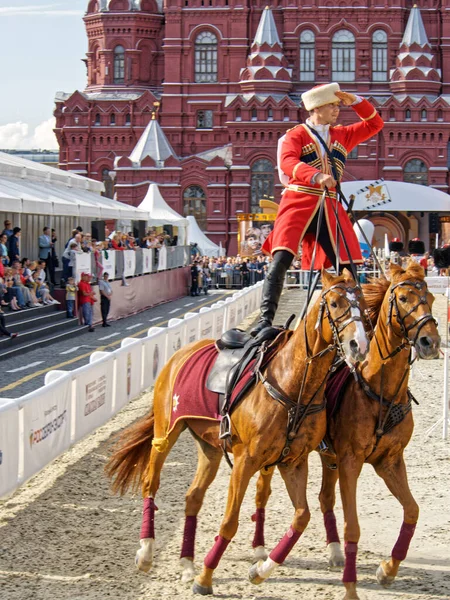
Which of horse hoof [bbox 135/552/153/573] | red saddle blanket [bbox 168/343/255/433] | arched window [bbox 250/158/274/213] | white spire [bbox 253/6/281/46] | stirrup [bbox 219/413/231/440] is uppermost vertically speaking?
white spire [bbox 253/6/281/46]

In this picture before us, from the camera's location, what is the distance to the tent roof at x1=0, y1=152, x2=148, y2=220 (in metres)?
27.6

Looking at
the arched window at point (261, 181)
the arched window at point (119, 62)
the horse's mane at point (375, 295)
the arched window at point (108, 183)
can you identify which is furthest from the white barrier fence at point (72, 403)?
the arched window at point (119, 62)

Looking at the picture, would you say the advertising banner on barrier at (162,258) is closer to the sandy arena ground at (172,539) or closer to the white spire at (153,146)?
the sandy arena ground at (172,539)

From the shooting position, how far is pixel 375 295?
7637 millimetres

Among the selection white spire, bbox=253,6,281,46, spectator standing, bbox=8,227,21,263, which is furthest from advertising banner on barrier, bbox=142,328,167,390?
white spire, bbox=253,6,281,46

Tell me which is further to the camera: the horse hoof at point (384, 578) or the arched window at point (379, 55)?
the arched window at point (379, 55)

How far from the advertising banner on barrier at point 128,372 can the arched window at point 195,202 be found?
56306 millimetres

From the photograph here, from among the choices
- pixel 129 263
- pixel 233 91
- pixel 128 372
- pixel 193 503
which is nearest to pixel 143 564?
pixel 193 503

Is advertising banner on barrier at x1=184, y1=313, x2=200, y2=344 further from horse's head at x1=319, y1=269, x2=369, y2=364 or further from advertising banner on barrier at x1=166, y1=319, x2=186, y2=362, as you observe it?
horse's head at x1=319, y1=269, x2=369, y2=364

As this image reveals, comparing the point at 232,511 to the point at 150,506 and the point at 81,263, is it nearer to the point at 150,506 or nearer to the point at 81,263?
the point at 150,506

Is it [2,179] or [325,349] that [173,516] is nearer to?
[325,349]

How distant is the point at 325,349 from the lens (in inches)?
277

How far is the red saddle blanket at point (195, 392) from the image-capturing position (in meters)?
7.86

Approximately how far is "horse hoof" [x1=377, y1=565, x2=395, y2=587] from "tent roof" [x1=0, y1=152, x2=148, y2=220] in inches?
777
